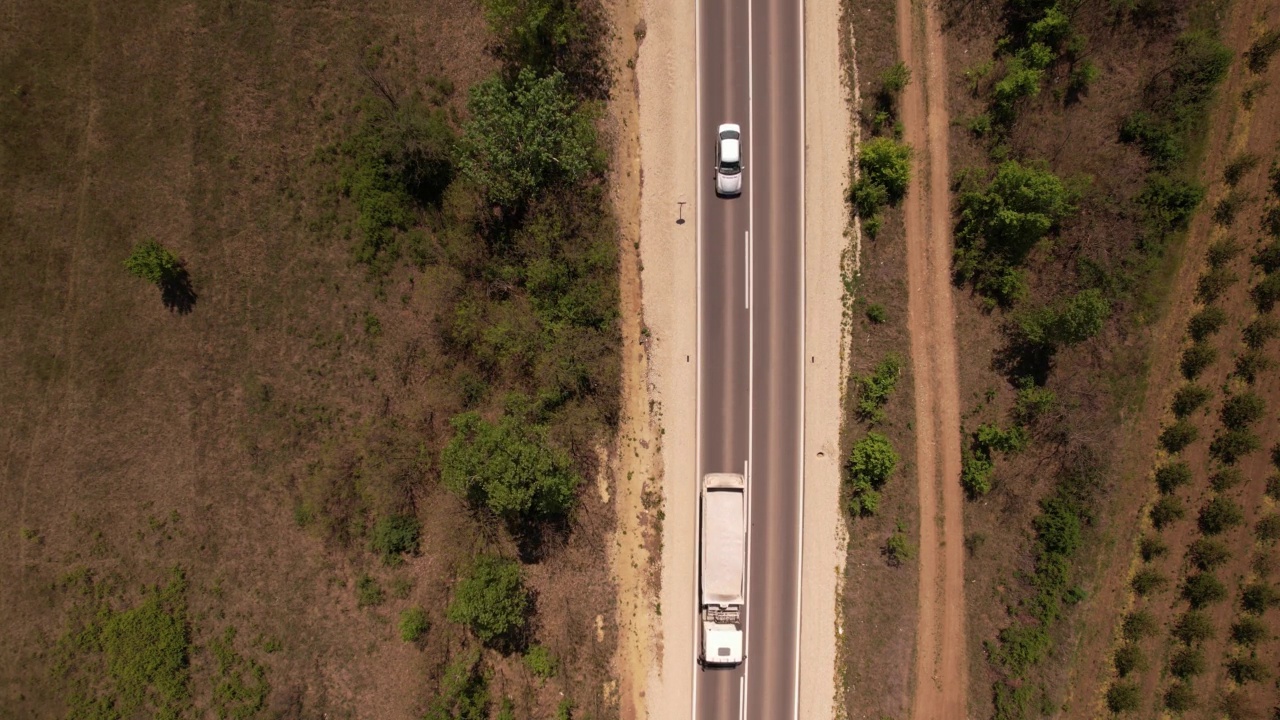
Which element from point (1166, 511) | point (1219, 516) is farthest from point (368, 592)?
point (1219, 516)

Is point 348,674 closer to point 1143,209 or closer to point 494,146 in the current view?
point 494,146

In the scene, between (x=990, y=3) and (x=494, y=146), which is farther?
(x=990, y=3)

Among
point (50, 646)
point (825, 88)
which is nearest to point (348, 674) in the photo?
point (50, 646)

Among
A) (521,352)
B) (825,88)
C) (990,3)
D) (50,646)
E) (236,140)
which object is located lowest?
(50,646)

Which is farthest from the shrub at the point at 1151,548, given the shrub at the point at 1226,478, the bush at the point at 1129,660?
the bush at the point at 1129,660

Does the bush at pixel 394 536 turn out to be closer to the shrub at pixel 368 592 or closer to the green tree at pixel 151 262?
the shrub at pixel 368 592
